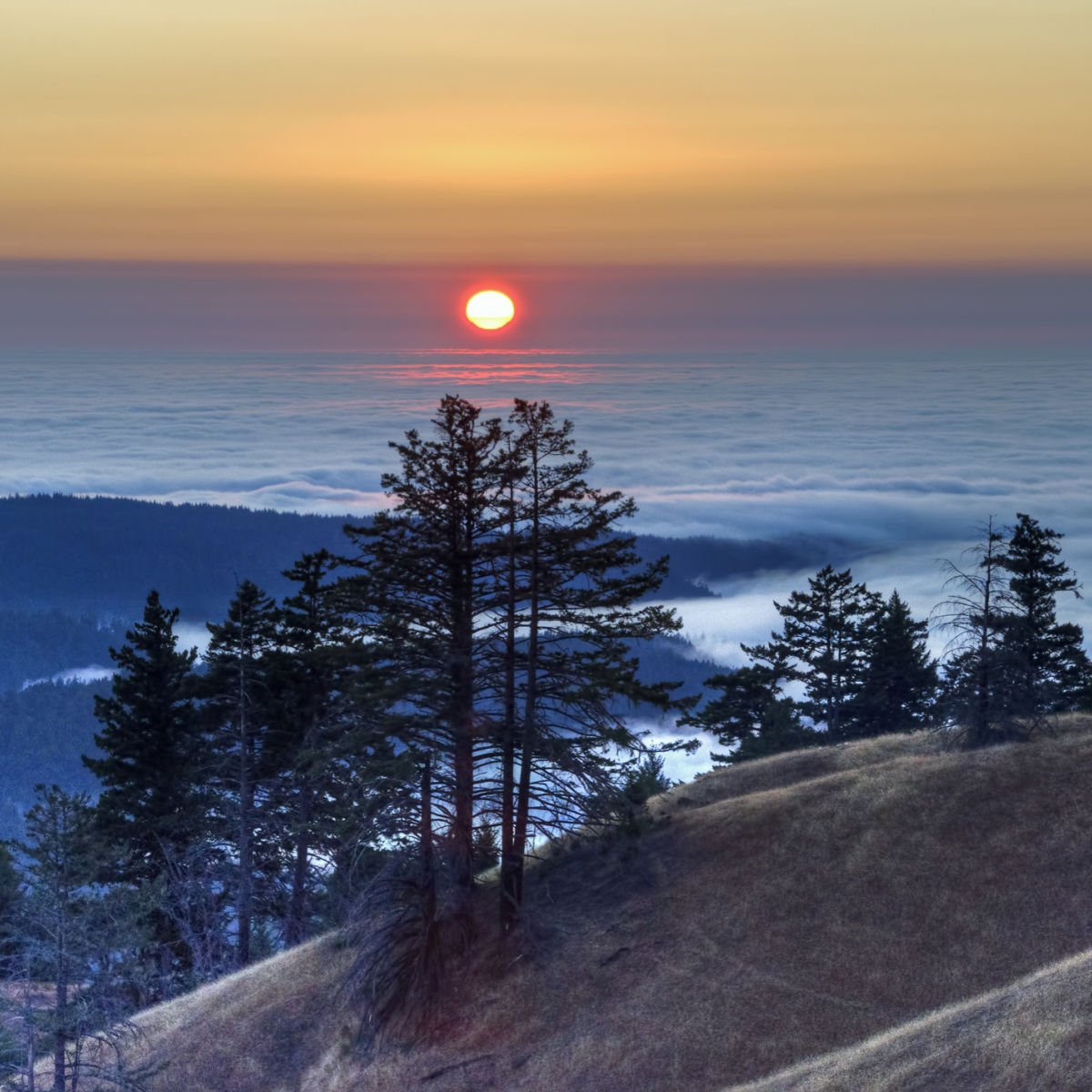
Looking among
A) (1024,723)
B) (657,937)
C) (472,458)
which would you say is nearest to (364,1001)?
(657,937)

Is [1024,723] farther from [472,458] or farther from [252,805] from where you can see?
[252,805]

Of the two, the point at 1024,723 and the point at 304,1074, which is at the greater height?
the point at 1024,723

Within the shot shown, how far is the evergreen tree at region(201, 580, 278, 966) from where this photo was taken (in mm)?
37500

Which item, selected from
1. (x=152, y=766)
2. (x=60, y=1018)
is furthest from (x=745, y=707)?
(x=60, y=1018)

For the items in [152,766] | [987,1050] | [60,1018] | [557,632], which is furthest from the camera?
[152,766]

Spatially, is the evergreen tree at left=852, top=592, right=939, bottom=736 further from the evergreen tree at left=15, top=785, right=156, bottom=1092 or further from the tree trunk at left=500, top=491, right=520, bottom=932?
the evergreen tree at left=15, top=785, right=156, bottom=1092

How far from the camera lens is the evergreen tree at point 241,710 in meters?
37.5

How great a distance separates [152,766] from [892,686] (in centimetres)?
2951

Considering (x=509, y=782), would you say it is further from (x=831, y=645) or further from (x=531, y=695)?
(x=831, y=645)

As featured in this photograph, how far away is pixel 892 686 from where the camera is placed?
5241 centimetres

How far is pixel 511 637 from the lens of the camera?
2788 centimetres

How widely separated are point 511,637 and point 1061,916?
40.8 ft

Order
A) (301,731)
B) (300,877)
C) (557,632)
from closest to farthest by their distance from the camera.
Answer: (557,632) < (300,877) < (301,731)

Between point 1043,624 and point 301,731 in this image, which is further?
point 1043,624
